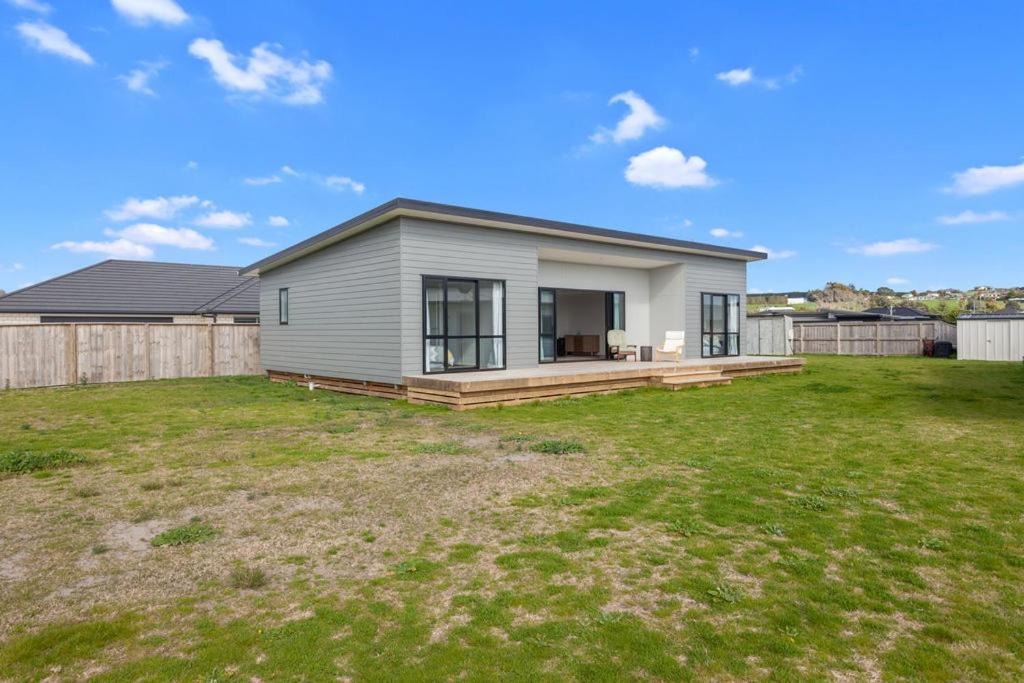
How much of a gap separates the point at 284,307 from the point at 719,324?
12.1 metres

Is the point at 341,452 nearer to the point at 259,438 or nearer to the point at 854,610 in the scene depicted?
the point at 259,438

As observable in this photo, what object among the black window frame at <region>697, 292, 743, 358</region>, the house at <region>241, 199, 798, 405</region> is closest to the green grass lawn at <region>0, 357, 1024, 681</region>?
the house at <region>241, 199, 798, 405</region>

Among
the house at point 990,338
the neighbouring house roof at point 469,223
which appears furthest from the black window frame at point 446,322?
the house at point 990,338

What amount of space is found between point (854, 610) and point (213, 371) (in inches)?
651

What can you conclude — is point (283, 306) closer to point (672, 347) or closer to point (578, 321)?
point (578, 321)

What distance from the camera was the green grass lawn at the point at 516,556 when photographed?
2.17 metres

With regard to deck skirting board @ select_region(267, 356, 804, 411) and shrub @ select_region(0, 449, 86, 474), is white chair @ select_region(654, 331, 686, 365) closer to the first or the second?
deck skirting board @ select_region(267, 356, 804, 411)

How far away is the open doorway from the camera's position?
14102mm

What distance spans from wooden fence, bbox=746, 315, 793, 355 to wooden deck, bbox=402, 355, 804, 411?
472 inches

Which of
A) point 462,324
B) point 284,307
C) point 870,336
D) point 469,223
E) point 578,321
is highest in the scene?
point 469,223

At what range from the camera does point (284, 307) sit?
1425 cm

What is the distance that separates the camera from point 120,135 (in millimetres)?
15117

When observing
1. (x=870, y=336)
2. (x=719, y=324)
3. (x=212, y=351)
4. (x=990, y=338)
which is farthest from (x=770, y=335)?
(x=212, y=351)

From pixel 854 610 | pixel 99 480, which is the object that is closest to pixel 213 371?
pixel 99 480
